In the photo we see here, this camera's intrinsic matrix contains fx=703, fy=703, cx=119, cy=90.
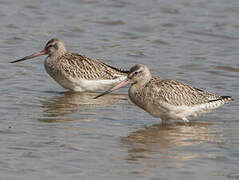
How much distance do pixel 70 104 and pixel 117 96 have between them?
114 centimetres

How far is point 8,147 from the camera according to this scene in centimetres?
914

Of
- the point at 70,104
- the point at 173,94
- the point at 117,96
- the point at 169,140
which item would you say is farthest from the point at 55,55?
the point at 169,140

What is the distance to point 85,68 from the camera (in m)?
14.0

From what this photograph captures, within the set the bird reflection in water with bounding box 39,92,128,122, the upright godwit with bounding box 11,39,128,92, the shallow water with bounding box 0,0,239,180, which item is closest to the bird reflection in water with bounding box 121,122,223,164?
the shallow water with bounding box 0,0,239,180

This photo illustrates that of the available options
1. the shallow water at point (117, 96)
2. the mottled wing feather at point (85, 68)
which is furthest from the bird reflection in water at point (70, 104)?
the mottled wing feather at point (85, 68)

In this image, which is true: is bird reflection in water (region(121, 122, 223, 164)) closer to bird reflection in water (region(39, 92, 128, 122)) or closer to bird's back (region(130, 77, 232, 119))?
bird's back (region(130, 77, 232, 119))

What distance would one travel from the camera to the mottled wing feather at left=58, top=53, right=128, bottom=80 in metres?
13.9

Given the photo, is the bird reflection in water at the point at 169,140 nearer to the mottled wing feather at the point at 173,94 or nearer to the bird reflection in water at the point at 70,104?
the mottled wing feather at the point at 173,94

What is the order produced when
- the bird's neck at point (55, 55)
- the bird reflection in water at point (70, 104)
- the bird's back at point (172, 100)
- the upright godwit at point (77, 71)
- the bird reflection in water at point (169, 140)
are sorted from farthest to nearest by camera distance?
1. the bird's neck at point (55, 55)
2. the upright godwit at point (77, 71)
3. the bird reflection in water at point (70, 104)
4. the bird's back at point (172, 100)
5. the bird reflection in water at point (169, 140)

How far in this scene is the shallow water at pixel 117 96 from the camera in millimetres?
8633

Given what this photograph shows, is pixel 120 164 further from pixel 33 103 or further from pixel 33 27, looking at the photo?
pixel 33 27

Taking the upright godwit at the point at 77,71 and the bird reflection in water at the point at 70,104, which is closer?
the bird reflection in water at the point at 70,104

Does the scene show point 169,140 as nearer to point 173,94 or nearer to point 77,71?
point 173,94

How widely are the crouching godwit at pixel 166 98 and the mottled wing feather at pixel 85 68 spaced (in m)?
2.83
